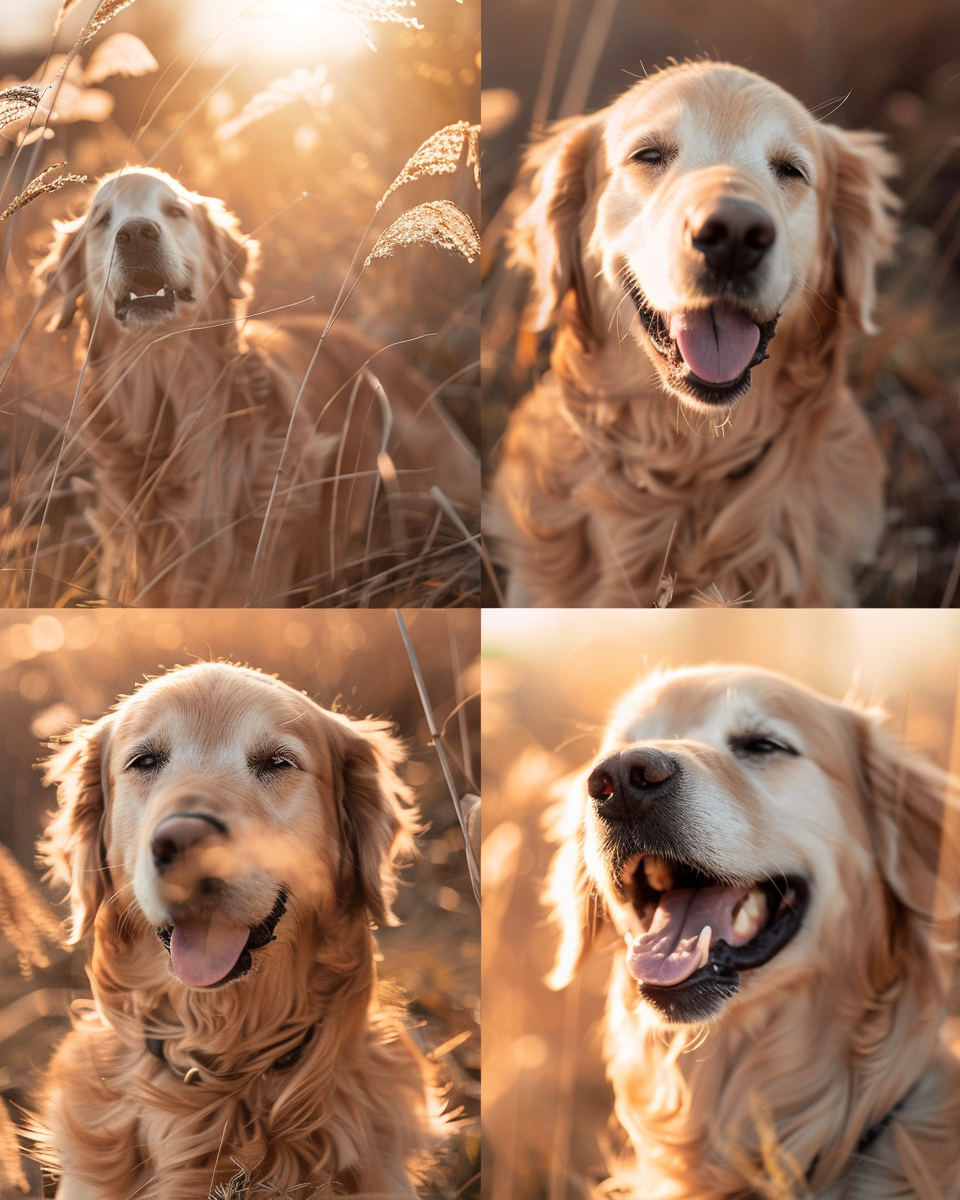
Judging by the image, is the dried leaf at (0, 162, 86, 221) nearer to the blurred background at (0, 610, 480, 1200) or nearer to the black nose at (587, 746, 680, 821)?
the blurred background at (0, 610, 480, 1200)

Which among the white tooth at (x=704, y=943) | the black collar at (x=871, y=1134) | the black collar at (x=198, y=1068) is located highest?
the white tooth at (x=704, y=943)

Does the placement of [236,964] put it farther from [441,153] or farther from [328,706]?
[441,153]

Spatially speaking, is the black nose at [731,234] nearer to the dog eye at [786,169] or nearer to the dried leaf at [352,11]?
the dog eye at [786,169]

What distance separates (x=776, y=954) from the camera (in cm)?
164

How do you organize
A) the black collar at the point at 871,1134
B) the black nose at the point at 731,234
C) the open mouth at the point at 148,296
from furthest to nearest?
1. the open mouth at the point at 148,296
2. the black collar at the point at 871,1134
3. the black nose at the point at 731,234

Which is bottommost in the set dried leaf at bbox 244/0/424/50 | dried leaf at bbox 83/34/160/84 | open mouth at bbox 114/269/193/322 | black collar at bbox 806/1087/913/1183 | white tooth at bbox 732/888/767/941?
black collar at bbox 806/1087/913/1183

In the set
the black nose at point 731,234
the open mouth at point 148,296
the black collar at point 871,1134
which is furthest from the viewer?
the open mouth at point 148,296

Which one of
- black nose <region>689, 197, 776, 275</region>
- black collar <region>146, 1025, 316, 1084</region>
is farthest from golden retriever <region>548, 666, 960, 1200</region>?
black nose <region>689, 197, 776, 275</region>

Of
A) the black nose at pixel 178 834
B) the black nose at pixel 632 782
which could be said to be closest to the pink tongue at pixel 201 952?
the black nose at pixel 178 834

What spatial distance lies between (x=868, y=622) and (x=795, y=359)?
0.54 metres

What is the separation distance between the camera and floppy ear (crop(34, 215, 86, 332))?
1.78m

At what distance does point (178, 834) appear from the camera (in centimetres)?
157

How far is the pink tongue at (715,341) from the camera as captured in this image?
1626 mm

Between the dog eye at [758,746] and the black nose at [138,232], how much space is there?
1.50m
